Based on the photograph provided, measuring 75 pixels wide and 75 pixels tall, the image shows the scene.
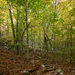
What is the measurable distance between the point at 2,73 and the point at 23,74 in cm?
160

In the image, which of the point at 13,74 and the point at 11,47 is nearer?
the point at 13,74

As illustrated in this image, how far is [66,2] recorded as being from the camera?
6262 mm

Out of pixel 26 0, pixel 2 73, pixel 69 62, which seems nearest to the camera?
pixel 2 73

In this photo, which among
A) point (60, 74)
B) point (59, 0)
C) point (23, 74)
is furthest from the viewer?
point (59, 0)

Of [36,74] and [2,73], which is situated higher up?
[2,73]

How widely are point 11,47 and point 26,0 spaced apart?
10.8m

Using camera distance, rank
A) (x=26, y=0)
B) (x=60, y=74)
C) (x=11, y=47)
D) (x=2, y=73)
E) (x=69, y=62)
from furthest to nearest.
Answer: (x=11, y=47) → (x=69, y=62) → (x=60, y=74) → (x=26, y=0) → (x=2, y=73)

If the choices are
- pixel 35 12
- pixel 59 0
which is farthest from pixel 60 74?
pixel 59 0

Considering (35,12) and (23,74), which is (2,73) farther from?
(35,12)

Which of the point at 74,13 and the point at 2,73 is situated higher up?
the point at 74,13

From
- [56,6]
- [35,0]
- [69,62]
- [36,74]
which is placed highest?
[56,6]

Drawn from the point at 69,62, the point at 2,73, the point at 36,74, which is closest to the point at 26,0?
the point at 2,73

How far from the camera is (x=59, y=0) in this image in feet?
21.1

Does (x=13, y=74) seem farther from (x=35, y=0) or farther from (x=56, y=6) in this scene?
(x=56, y=6)
